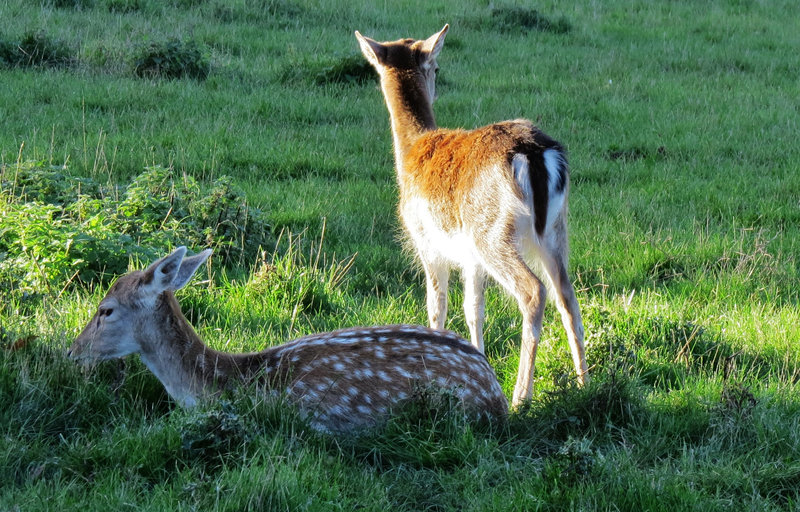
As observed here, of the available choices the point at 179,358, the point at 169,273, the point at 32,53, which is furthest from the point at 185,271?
the point at 32,53

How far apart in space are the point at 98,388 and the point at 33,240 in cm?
183

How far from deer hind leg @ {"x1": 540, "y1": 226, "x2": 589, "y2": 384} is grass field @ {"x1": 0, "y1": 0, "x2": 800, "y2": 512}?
13 centimetres

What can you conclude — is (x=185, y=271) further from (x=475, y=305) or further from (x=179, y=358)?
(x=475, y=305)

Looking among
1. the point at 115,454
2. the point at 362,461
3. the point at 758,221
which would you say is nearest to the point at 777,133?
the point at 758,221

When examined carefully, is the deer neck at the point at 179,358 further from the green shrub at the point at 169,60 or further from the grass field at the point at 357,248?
the green shrub at the point at 169,60

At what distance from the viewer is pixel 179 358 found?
4.99 metres

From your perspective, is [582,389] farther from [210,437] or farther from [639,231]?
[639,231]

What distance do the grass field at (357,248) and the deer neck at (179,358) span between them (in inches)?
7.6

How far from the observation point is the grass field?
4148mm

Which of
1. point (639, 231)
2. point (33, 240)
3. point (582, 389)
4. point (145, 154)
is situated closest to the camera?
point (582, 389)

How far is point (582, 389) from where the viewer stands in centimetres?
501

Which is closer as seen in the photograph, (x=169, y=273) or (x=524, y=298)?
(x=169, y=273)

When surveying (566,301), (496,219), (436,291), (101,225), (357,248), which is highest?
(496,219)

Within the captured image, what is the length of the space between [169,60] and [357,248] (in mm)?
5261
